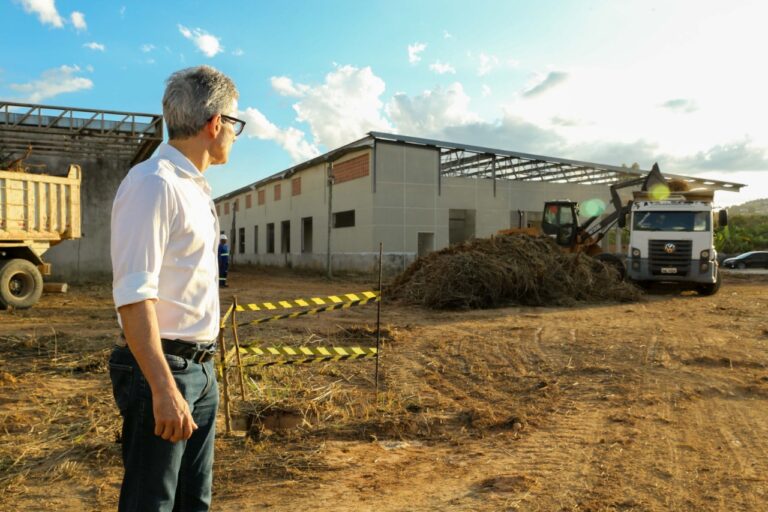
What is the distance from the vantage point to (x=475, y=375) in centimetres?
739

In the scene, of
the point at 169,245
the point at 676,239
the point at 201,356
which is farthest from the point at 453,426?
the point at 676,239

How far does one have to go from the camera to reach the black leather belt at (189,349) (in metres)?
2.00

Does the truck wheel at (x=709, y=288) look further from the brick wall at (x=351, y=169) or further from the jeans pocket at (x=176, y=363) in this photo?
the jeans pocket at (x=176, y=363)

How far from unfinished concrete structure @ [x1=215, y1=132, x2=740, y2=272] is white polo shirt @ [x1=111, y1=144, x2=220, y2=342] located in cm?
2393

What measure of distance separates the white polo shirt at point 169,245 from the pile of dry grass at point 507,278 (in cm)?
1230

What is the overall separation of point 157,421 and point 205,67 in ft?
4.31

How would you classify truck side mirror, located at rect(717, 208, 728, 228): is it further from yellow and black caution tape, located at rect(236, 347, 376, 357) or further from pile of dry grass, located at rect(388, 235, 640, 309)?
yellow and black caution tape, located at rect(236, 347, 376, 357)

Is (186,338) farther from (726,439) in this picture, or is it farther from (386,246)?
(386,246)

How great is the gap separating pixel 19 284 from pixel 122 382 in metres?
13.2

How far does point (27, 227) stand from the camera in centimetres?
1296

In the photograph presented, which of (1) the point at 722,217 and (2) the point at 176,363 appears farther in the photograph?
(1) the point at 722,217

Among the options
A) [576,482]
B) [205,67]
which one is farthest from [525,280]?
[205,67]

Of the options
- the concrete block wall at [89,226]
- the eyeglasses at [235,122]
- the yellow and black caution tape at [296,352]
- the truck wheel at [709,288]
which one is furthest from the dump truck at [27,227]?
the truck wheel at [709,288]

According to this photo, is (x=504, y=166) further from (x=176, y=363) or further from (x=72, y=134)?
(x=176, y=363)
